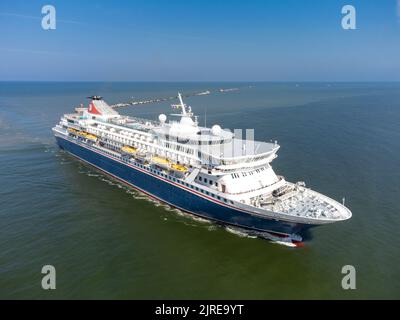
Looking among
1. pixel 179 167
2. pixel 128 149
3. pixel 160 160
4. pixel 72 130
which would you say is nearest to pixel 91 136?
pixel 72 130

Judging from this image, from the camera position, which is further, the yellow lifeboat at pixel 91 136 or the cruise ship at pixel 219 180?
the yellow lifeboat at pixel 91 136

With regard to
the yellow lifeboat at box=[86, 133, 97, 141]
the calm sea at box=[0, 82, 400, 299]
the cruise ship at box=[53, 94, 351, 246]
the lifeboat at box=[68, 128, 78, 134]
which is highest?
the lifeboat at box=[68, 128, 78, 134]

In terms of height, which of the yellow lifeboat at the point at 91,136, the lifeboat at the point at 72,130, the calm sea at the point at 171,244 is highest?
the lifeboat at the point at 72,130

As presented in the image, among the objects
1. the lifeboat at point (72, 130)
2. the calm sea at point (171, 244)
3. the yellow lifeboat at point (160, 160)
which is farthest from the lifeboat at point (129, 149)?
the lifeboat at point (72, 130)

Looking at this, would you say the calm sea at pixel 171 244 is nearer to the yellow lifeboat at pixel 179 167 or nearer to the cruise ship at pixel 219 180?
the cruise ship at pixel 219 180

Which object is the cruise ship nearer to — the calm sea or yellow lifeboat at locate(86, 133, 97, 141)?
the calm sea

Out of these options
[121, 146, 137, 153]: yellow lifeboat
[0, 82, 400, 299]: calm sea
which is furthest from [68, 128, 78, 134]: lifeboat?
[121, 146, 137, 153]: yellow lifeboat

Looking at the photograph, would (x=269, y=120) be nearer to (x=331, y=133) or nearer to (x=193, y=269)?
(x=331, y=133)

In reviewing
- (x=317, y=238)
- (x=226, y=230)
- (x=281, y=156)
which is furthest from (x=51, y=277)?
(x=281, y=156)
